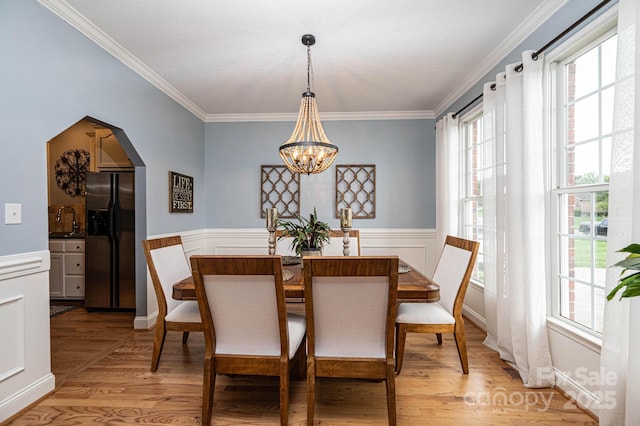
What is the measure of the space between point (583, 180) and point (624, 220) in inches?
23.3

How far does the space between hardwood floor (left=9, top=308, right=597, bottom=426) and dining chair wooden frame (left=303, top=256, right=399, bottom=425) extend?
39 cm

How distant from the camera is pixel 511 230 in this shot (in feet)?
7.68

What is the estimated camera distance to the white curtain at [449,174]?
12.1ft

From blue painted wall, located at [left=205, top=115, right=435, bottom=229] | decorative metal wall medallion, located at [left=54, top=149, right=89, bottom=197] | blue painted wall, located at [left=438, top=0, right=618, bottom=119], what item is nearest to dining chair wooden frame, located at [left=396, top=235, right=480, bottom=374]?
blue painted wall, located at [left=438, top=0, right=618, bottom=119]

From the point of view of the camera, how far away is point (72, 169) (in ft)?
14.8

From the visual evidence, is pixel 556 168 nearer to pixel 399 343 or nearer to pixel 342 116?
pixel 399 343

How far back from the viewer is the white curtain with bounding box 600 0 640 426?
1397 millimetres

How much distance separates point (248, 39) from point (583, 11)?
2170mm

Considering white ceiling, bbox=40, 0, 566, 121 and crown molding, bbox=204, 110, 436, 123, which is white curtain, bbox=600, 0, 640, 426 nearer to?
white ceiling, bbox=40, 0, 566, 121

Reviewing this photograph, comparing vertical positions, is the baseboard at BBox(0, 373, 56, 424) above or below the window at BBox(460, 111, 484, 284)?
below

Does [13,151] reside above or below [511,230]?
above

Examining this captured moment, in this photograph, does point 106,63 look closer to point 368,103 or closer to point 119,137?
point 119,137

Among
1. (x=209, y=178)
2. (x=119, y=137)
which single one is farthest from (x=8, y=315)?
(x=209, y=178)

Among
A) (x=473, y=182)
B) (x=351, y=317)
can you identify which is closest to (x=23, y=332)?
(x=351, y=317)
